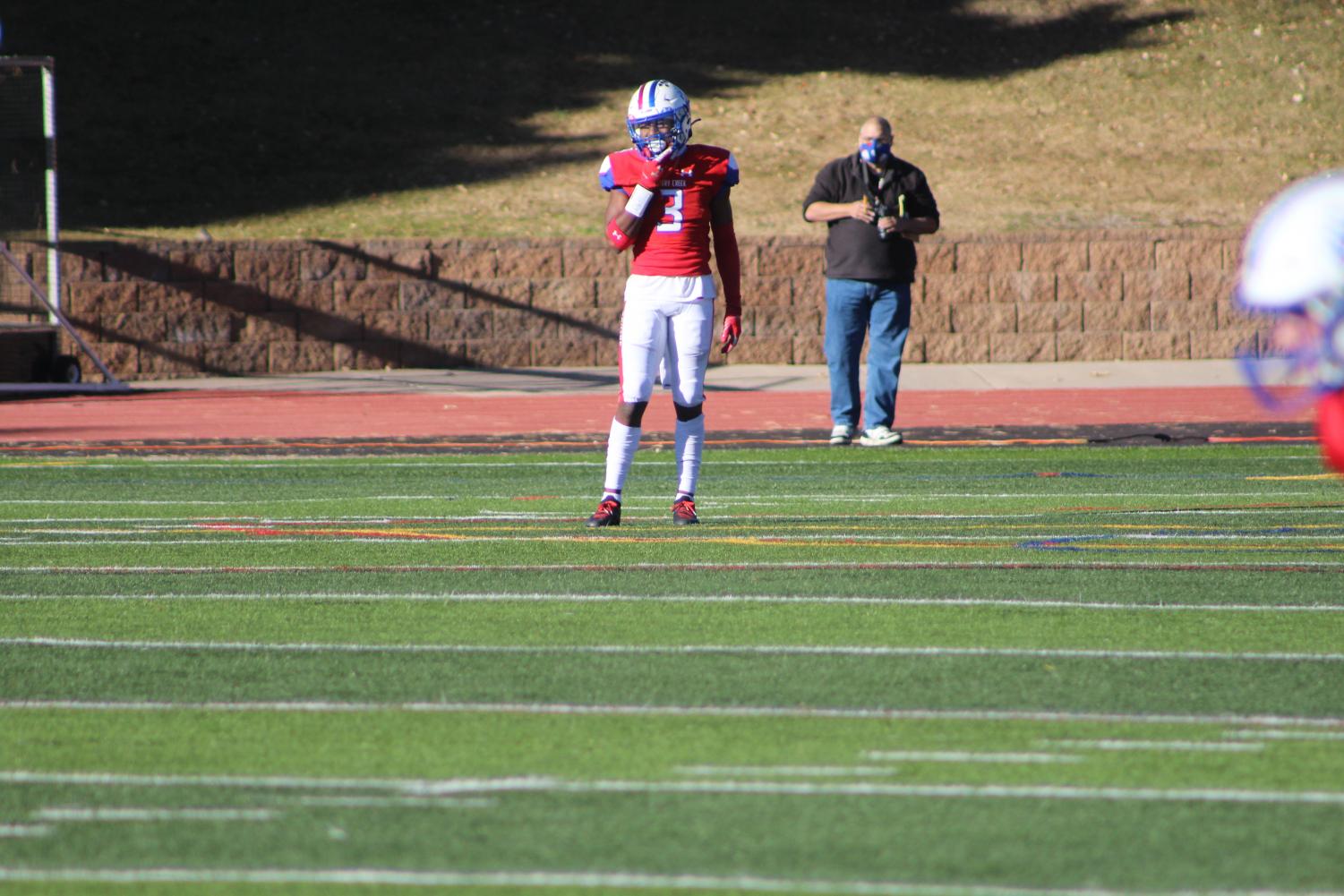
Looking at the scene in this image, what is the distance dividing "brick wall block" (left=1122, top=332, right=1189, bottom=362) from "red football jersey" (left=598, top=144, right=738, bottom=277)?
13515 mm

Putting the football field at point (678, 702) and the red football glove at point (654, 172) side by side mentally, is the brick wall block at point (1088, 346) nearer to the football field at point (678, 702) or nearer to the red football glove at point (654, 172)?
Answer: the football field at point (678, 702)

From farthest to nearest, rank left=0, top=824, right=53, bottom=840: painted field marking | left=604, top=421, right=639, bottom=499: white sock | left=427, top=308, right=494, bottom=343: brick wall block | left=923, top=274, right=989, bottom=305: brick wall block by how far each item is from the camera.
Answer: left=923, top=274, right=989, bottom=305: brick wall block
left=427, top=308, right=494, bottom=343: brick wall block
left=604, top=421, right=639, bottom=499: white sock
left=0, top=824, right=53, bottom=840: painted field marking

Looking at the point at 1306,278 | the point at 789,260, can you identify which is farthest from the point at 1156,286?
the point at 1306,278

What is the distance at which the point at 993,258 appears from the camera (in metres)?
21.7

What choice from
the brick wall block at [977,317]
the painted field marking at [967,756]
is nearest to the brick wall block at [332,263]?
the brick wall block at [977,317]

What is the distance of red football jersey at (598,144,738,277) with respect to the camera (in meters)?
9.12

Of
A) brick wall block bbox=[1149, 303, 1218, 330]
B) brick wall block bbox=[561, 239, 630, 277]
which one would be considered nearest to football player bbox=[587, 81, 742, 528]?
brick wall block bbox=[561, 239, 630, 277]

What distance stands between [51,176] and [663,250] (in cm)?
1113

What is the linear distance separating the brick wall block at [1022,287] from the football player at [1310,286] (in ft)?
59.0

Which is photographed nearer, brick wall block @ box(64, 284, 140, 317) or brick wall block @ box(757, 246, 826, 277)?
brick wall block @ box(64, 284, 140, 317)

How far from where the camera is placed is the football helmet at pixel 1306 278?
3711 mm

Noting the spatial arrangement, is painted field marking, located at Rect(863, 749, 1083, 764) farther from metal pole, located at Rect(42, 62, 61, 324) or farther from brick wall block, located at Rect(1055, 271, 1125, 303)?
brick wall block, located at Rect(1055, 271, 1125, 303)

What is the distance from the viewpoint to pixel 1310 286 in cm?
370

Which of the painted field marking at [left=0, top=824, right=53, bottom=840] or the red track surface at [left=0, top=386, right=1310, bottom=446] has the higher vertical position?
the red track surface at [left=0, top=386, right=1310, bottom=446]
